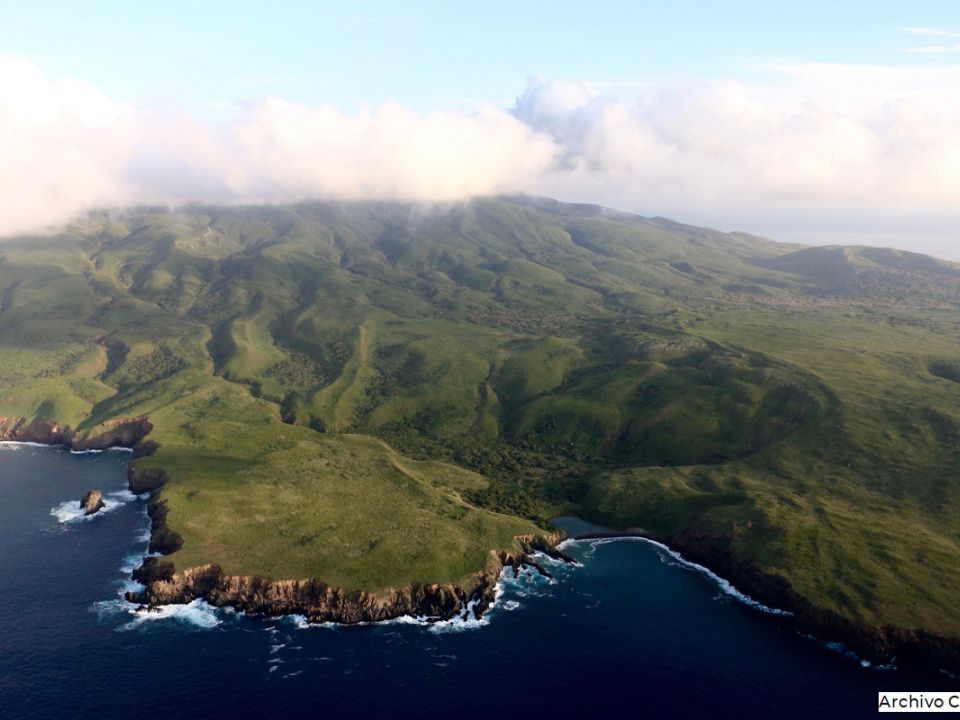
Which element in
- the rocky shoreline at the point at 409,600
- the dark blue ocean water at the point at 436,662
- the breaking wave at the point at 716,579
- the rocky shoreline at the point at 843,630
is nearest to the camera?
the dark blue ocean water at the point at 436,662

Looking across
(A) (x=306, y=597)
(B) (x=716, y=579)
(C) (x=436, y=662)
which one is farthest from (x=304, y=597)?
(B) (x=716, y=579)

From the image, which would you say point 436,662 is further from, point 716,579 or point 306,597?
point 716,579

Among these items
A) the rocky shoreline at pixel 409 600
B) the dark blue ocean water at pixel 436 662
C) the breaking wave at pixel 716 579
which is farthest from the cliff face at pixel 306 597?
the breaking wave at pixel 716 579

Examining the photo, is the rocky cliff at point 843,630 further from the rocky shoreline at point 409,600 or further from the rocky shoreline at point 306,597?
the rocky shoreline at point 306,597

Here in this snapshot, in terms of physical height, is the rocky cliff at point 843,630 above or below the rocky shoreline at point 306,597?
above

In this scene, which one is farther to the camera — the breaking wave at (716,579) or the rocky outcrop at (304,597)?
the breaking wave at (716,579)

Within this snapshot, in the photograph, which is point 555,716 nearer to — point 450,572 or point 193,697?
point 450,572

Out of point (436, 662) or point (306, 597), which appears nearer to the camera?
point (436, 662)

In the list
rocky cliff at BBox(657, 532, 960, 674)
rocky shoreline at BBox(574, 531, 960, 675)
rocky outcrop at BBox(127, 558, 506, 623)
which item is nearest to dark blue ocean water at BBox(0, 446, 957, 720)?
rocky outcrop at BBox(127, 558, 506, 623)
